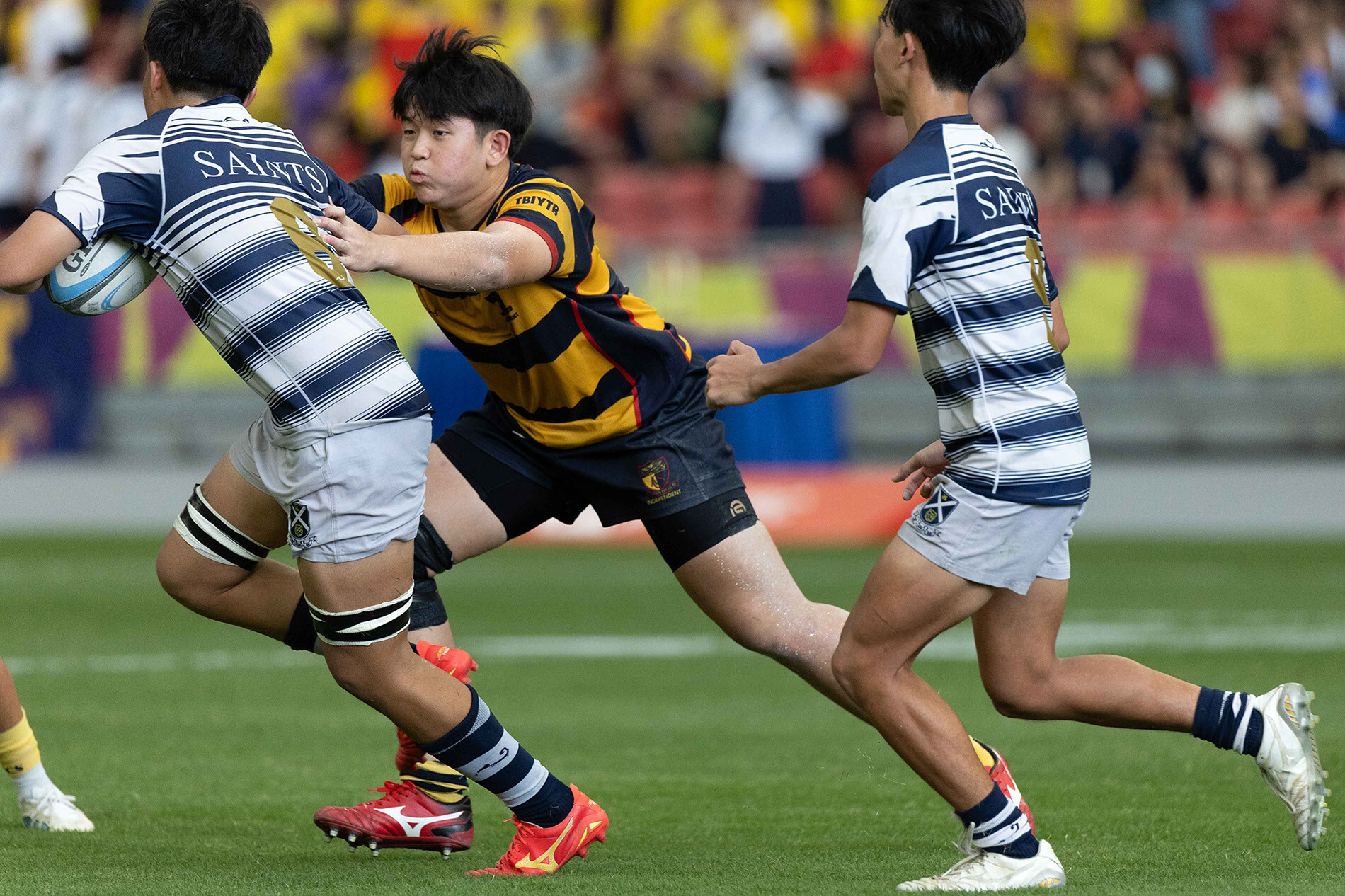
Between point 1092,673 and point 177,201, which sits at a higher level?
point 177,201

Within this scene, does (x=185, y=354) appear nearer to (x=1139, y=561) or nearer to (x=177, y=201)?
(x=1139, y=561)

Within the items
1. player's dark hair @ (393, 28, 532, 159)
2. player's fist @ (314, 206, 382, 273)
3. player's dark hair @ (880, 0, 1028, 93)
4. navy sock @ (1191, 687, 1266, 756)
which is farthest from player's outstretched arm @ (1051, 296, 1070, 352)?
player's fist @ (314, 206, 382, 273)

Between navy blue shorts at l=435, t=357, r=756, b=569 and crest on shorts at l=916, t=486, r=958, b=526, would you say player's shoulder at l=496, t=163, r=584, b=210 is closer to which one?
navy blue shorts at l=435, t=357, r=756, b=569

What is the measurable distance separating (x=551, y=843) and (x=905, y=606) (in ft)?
3.58

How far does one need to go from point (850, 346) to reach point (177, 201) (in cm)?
158

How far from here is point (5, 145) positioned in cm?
A: 1830

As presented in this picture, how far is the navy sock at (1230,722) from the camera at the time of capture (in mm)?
4383

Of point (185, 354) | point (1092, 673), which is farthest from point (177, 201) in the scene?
point (185, 354)

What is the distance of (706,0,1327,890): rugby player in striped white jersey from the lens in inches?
159

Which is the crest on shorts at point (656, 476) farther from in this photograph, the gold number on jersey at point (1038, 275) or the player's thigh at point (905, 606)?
the gold number on jersey at point (1038, 275)

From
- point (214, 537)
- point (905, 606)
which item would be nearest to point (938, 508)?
point (905, 606)

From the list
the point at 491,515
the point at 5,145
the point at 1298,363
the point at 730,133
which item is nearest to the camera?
the point at 491,515

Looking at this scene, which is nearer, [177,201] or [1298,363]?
[177,201]

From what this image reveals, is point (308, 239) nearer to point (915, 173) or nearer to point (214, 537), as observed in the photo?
point (214, 537)
